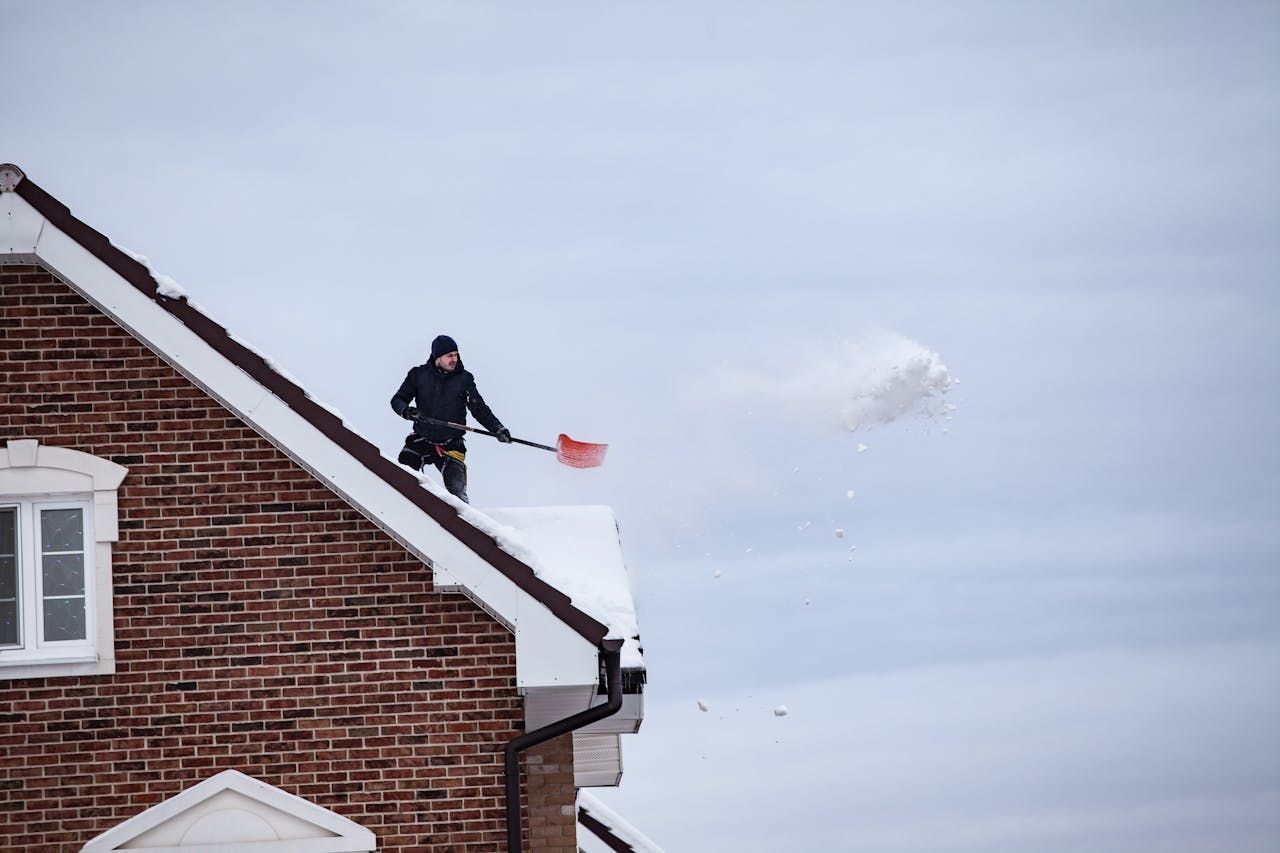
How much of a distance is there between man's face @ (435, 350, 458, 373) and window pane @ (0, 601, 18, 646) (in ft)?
15.2

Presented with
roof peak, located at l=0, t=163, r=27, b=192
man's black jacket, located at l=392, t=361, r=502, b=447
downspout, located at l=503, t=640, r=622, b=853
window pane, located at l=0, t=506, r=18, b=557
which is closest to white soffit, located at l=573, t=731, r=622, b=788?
man's black jacket, located at l=392, t=361, r=502, b=447

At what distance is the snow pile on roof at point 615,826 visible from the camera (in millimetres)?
16578

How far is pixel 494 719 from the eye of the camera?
10359 millimetres

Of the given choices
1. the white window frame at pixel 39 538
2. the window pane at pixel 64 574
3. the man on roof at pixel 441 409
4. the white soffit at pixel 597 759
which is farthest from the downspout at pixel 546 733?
the man on roof at pixel 441 409

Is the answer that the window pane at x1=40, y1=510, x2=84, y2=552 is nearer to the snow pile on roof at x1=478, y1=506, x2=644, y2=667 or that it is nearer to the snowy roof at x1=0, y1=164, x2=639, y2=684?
the snowy roof at x1=0, y1=164, x2=639, y2=684

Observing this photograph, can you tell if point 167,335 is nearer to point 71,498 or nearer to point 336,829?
point 71,498

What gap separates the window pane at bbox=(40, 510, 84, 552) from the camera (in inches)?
416

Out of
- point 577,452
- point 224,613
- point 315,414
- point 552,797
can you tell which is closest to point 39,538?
point 224,613

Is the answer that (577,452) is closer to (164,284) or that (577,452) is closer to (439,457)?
(439,457)

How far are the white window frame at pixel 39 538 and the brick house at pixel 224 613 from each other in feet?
0.05

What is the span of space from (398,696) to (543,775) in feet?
4.36

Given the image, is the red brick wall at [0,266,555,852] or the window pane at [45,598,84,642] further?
the window pane at [45,598,84,642]

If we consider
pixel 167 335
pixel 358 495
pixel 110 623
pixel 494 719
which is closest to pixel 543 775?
pixel 494 719

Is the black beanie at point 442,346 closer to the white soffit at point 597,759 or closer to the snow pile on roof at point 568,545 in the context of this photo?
the snow pile on roof at point 568,545
